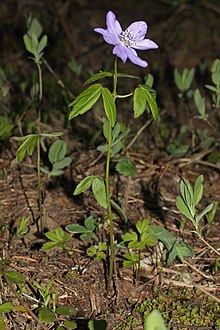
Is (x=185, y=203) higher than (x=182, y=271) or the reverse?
higher

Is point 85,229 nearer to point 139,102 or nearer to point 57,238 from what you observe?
point 57,238

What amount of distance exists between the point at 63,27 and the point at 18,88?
2.94ft

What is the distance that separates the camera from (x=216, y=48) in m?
4.43

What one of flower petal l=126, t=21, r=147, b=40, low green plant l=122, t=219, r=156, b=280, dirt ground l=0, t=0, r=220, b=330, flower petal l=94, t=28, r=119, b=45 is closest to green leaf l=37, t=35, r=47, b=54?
dirt ground l=0, t=0, r=220, b=330

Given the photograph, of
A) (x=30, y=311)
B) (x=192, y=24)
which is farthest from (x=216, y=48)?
(x=30, y=311)

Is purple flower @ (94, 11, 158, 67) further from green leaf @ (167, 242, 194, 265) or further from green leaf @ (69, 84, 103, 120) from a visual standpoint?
green leaf @ (167, 242, 194, 265)

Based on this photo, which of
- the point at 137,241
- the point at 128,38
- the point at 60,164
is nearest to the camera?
the point at 128,38

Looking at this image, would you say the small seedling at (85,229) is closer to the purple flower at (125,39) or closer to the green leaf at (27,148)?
the green leaf at (27,148)

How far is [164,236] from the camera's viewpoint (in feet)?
7.63

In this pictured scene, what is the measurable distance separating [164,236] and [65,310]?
474mm

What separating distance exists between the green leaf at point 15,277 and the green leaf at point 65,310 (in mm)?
155

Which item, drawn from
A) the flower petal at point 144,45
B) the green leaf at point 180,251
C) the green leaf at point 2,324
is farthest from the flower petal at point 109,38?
the green leaf at point 2,324

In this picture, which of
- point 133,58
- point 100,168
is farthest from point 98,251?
point 133,58

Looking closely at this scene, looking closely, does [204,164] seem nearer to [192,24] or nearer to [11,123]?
[11,123]
